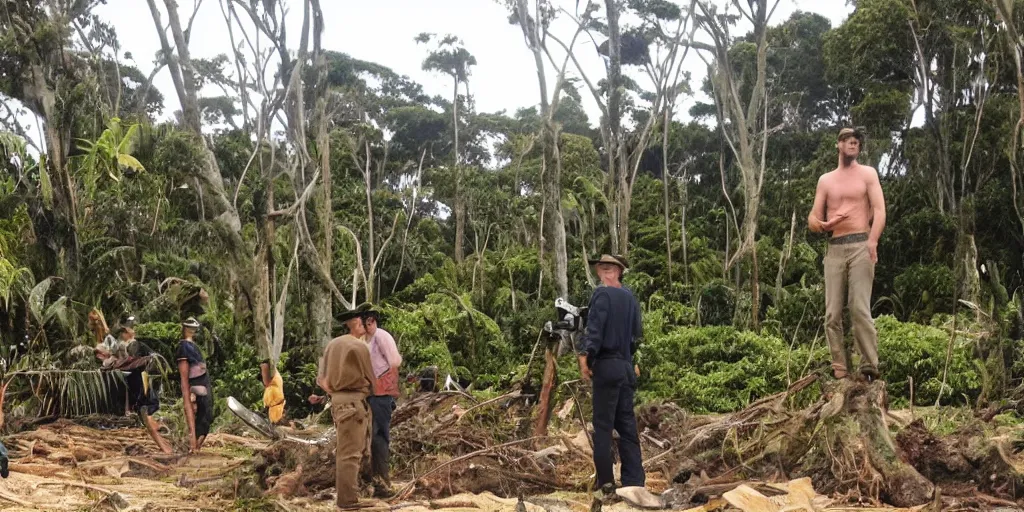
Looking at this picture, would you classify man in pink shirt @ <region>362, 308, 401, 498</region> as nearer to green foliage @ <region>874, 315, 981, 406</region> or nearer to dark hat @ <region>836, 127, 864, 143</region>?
dark hat @ <region>836, 127, 864, 143</region>

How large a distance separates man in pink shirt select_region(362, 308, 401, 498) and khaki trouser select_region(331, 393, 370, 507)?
369 mm

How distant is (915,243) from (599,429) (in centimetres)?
1821

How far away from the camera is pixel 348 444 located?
6793mm

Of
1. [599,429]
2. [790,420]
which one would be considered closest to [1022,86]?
[790,420]

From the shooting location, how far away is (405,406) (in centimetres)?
904

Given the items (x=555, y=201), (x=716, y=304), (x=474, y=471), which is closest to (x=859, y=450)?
(x=474, y=471)

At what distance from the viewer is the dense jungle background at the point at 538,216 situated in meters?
13.6

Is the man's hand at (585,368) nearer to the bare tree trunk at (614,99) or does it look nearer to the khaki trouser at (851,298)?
the khaki trouser at (851,298)

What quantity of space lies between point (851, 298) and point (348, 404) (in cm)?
351

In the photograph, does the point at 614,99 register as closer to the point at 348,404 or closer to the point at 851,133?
the point at 851,133

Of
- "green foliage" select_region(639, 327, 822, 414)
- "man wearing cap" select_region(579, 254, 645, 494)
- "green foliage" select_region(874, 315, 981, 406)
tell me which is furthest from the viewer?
"green foliage" select_region(639, 327, 822, 414)

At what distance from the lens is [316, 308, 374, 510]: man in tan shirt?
6.77 meters

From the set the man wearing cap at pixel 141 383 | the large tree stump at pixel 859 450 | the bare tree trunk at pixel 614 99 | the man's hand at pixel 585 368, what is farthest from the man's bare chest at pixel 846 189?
the bare tree trunk at pixel 614 99

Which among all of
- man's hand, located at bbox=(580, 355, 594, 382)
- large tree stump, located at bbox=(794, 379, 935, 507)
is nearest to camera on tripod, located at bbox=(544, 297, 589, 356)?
man's hand, located at bbox=(580, 355, 594, 382)
